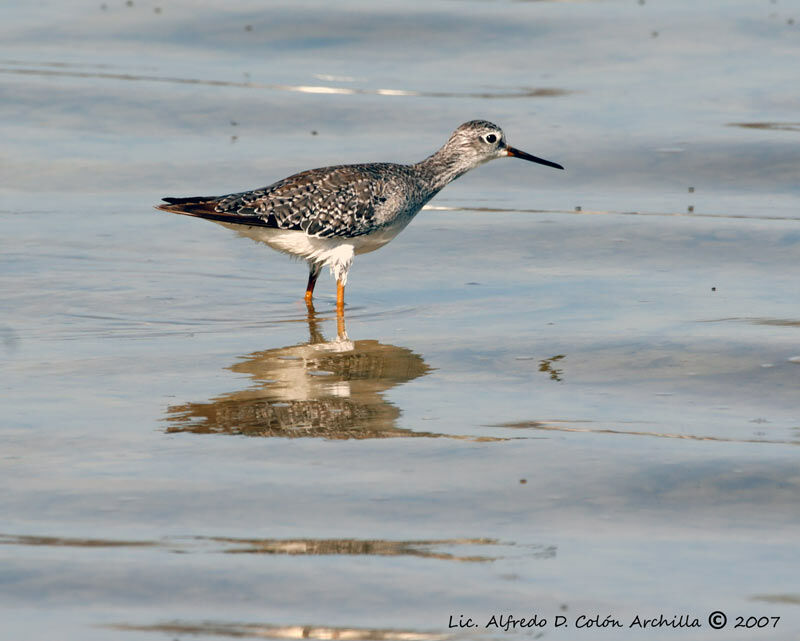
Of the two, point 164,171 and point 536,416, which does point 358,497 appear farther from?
point 164,171

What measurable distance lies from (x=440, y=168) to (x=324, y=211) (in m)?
1.42

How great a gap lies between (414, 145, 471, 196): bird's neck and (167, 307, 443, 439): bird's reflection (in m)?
2.24

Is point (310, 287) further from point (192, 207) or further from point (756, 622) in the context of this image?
point (756, 622)

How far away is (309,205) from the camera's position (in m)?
10.7

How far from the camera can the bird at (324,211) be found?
10531mm

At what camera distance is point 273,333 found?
994 cm

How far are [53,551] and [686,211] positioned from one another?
885 centimetres

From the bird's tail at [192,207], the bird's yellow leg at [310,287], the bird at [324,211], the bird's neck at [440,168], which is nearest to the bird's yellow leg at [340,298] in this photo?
the bird at [324,211]

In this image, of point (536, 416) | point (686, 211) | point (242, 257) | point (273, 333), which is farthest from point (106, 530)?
point (686, 211)

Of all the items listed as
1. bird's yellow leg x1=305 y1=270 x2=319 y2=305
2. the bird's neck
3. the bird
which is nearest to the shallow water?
bird's yellow leg x1=305 y1=270 x2=319 y2=305

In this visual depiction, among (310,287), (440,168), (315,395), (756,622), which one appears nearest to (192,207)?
(310,287)

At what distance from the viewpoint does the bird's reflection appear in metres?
7.62

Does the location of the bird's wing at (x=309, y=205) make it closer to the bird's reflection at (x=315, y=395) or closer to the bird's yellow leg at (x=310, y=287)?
the bird's yellow leg at (x=310, y=287)

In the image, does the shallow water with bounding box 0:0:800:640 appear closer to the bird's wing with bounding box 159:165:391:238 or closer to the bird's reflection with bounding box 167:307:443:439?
the bird's reflection with bounding box 167:307:443:439
